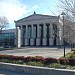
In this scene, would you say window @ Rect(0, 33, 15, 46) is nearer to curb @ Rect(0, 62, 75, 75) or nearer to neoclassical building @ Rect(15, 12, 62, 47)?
neoclassical building @ Rect(15, 12, 62, 47)

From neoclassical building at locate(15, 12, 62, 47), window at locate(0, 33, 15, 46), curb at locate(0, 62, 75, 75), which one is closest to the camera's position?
curb at locate(0, 62, 75, 75)

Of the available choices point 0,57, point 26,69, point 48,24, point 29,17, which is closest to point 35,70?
point 26,69

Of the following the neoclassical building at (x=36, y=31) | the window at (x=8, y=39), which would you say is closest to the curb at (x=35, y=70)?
the window at (x=8, y=39)

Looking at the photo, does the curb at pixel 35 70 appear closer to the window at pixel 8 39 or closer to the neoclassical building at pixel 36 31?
the window at pixel 8 39

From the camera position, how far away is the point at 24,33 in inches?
4045

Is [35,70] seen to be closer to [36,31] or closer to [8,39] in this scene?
[8,39]

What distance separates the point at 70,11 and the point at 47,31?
80.7 metres

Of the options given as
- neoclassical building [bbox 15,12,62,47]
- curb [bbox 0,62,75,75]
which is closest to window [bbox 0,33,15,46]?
neoclassical building [bbox 15,12,62,47]

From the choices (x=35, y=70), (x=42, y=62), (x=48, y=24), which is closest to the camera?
(x=35, y=70)

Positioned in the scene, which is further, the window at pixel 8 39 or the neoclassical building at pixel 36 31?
the neoclassical building at pixel 36 31

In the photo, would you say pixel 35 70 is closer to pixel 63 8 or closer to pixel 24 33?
pixel 63 8

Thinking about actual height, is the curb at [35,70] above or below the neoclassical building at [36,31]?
below

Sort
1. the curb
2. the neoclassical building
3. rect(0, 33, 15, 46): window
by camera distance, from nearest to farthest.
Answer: the curb, rect(0, 33, 15, 46): window, the neoclassical building

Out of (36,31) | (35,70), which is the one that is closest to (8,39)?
(36,31)
